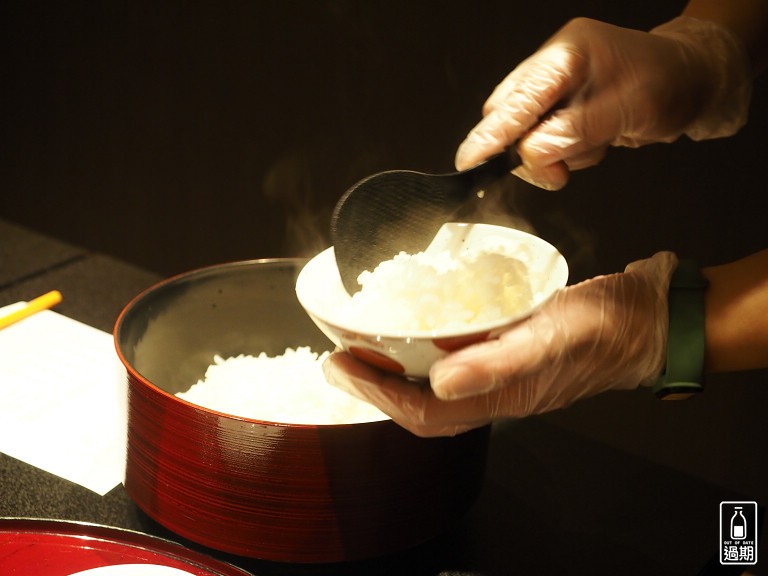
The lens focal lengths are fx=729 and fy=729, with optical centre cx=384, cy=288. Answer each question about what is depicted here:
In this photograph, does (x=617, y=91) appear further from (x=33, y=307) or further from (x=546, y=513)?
(x=33, y=307)

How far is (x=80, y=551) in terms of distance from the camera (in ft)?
2.71

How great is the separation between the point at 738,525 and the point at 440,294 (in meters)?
0.62

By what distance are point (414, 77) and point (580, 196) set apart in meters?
0.55

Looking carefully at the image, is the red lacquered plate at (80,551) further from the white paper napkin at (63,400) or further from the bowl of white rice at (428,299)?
the bowl of white rice at (428,299)

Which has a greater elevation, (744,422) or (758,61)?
(758,61)

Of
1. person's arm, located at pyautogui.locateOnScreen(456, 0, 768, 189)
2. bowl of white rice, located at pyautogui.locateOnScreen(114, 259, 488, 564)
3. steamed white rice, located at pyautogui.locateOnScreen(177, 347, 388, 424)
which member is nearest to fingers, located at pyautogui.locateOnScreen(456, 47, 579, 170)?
person's arm, located at pyautogui.locateOnScreen(456, 0, 768, 189)

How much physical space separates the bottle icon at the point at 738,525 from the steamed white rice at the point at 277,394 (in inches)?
20.9

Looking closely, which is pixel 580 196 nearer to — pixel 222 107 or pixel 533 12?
pixel 533 12

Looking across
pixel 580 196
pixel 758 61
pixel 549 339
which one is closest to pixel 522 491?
pixel 549 339

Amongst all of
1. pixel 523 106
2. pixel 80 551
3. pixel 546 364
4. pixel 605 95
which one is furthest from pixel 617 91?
pixel 80 551

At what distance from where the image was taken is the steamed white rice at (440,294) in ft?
2.61

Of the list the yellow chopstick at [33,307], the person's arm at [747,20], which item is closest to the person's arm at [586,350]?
the person's arm at [747,20]

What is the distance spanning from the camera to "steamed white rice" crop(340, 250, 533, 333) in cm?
80

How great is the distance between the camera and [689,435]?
189cm
